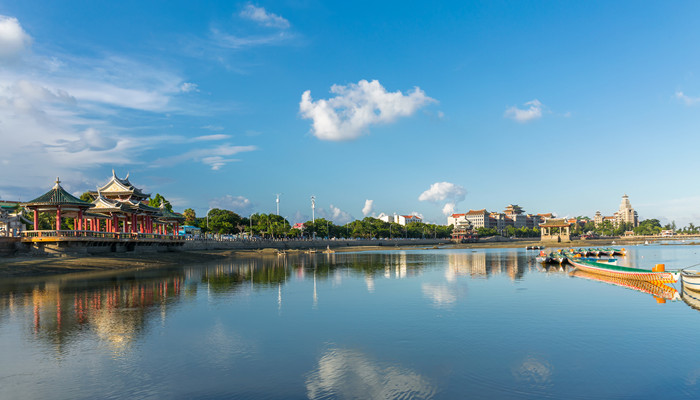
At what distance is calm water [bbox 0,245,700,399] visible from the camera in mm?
12859

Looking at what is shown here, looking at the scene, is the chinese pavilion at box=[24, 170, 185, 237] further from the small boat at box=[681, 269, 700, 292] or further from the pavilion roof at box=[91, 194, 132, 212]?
the small boat at box=[681, 269, 700, 292]

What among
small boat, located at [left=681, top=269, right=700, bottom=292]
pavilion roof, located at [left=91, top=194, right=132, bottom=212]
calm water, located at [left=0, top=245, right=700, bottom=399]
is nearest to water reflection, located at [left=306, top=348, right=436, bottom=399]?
calm water, located at [left=0, top=245, right=700, bottom=399]

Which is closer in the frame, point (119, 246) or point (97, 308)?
point (97, 308)

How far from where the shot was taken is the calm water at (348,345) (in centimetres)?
1286

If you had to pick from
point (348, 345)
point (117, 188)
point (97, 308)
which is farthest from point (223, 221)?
point (348, 345)

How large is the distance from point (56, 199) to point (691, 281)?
6313 cm

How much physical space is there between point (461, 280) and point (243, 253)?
63.5 meters

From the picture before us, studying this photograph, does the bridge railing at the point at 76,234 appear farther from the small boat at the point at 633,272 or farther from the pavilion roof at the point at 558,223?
the pavilion roof at the point at 558,223

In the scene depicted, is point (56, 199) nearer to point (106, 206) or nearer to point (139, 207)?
point (106, 206)

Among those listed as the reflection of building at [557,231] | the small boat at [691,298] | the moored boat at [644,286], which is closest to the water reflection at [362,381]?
the small boat at [691,298]

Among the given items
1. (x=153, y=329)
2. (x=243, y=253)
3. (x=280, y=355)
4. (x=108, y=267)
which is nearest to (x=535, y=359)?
(x=280, y=355)

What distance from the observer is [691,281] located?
31266 millimetres

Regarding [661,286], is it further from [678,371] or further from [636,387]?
[636,387]

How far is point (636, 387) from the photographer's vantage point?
42.1ft
